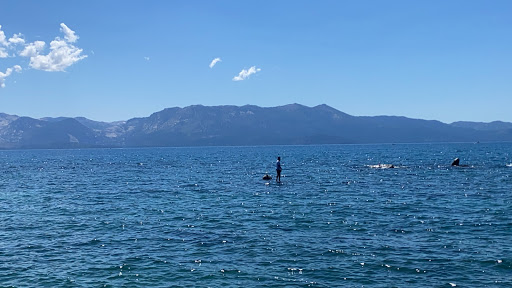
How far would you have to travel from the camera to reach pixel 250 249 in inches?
994

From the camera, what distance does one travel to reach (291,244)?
26297 millimetres

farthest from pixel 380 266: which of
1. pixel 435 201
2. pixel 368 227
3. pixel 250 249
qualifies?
pixel 435 201

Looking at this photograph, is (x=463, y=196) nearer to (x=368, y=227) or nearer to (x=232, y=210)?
(x=368, y=227)

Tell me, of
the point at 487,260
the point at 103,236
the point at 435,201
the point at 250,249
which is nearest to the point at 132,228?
the point at 103,236

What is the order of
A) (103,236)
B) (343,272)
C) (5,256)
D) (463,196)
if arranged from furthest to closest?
(463,196) → (103,236) → (5,256) → (343,272)

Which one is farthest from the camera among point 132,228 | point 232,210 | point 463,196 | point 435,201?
point 463,196

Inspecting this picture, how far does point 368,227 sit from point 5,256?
22.9 m

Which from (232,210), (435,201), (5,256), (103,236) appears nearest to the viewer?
(5,256)

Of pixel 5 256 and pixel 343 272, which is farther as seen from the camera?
pixel 5 256

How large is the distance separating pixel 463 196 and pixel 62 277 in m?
39.4

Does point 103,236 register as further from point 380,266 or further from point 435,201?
point 435,201

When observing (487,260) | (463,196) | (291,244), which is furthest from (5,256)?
(463,196)

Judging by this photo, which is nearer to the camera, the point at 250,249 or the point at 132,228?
the point at 250,249

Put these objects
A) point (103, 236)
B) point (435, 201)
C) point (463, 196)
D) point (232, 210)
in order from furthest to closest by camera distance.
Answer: point (463, 196) < point (435, 201) < point (232, 210) < point (103, 236)
